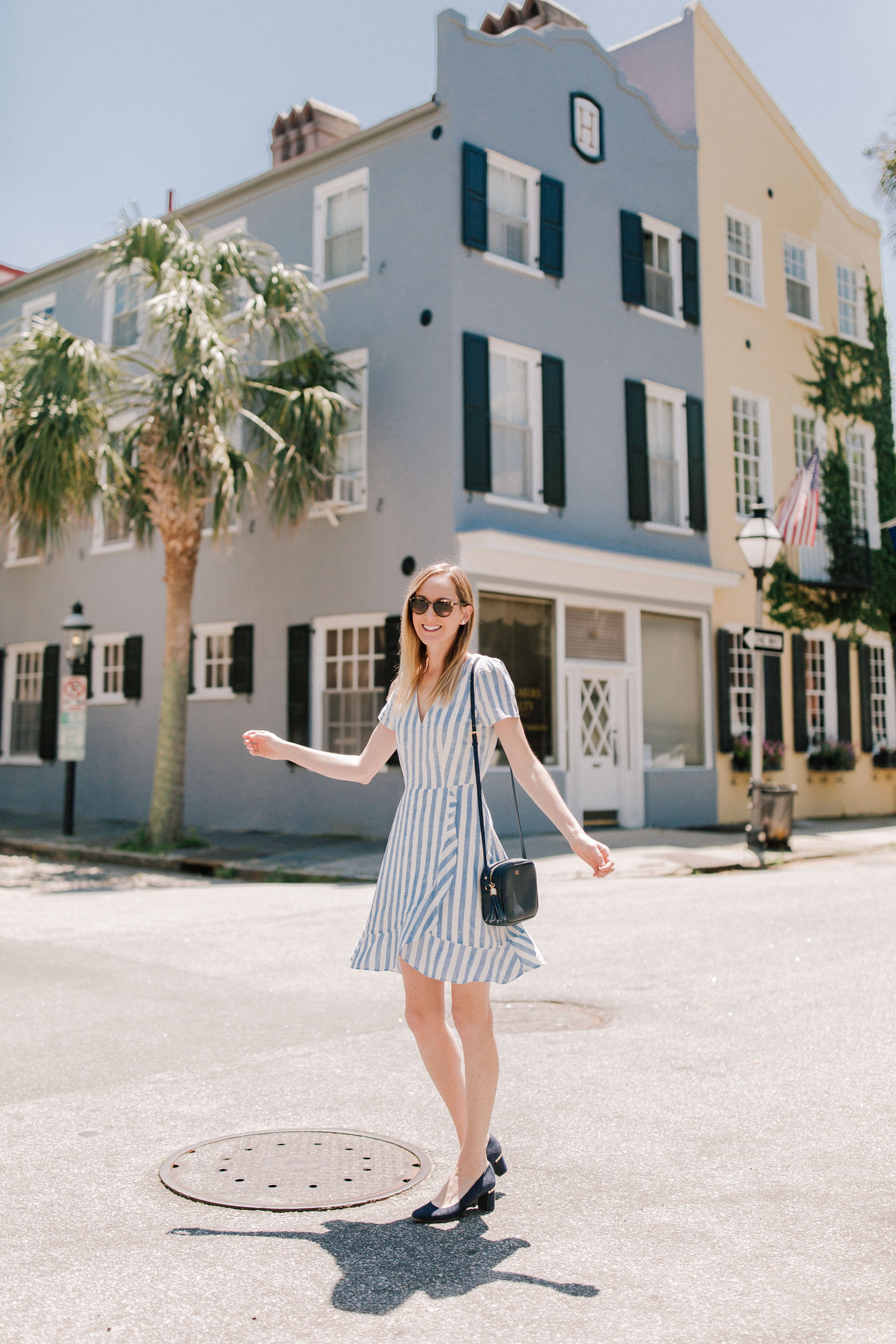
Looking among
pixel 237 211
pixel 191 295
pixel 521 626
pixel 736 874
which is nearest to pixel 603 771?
pixel 521 626

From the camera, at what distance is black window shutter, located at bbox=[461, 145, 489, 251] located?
15.6 meters

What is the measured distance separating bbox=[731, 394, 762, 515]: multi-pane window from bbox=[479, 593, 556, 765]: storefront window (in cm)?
513

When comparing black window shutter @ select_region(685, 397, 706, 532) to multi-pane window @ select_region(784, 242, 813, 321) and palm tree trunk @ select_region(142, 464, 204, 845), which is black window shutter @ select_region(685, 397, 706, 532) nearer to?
multi-pane window @ select_region(784, 242, 813, 321)

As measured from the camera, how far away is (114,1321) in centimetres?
275

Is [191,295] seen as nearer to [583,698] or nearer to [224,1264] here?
[583,698]

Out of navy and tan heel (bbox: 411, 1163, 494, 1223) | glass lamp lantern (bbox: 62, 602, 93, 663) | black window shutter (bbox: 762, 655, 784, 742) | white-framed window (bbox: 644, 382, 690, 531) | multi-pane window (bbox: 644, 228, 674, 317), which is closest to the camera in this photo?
navy and tan heel (bbox: 411, 1163, 494, 1223)

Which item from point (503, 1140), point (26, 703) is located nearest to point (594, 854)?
point (503, 1140)

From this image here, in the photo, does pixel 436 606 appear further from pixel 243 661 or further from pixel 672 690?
pixel 672 690

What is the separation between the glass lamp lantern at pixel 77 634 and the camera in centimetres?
1602

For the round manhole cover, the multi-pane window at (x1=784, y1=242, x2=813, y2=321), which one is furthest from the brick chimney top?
the round manhole cover

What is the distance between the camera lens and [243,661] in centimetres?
1769

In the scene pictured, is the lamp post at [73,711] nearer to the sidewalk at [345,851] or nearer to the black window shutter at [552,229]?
the sidewalk at [345,851]

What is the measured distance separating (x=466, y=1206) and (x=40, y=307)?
21630 millimetres

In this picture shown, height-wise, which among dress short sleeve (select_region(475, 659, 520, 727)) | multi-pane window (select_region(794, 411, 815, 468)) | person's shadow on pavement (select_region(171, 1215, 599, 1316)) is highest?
multi-pane window (select_region(794, 411, 815, 468))
